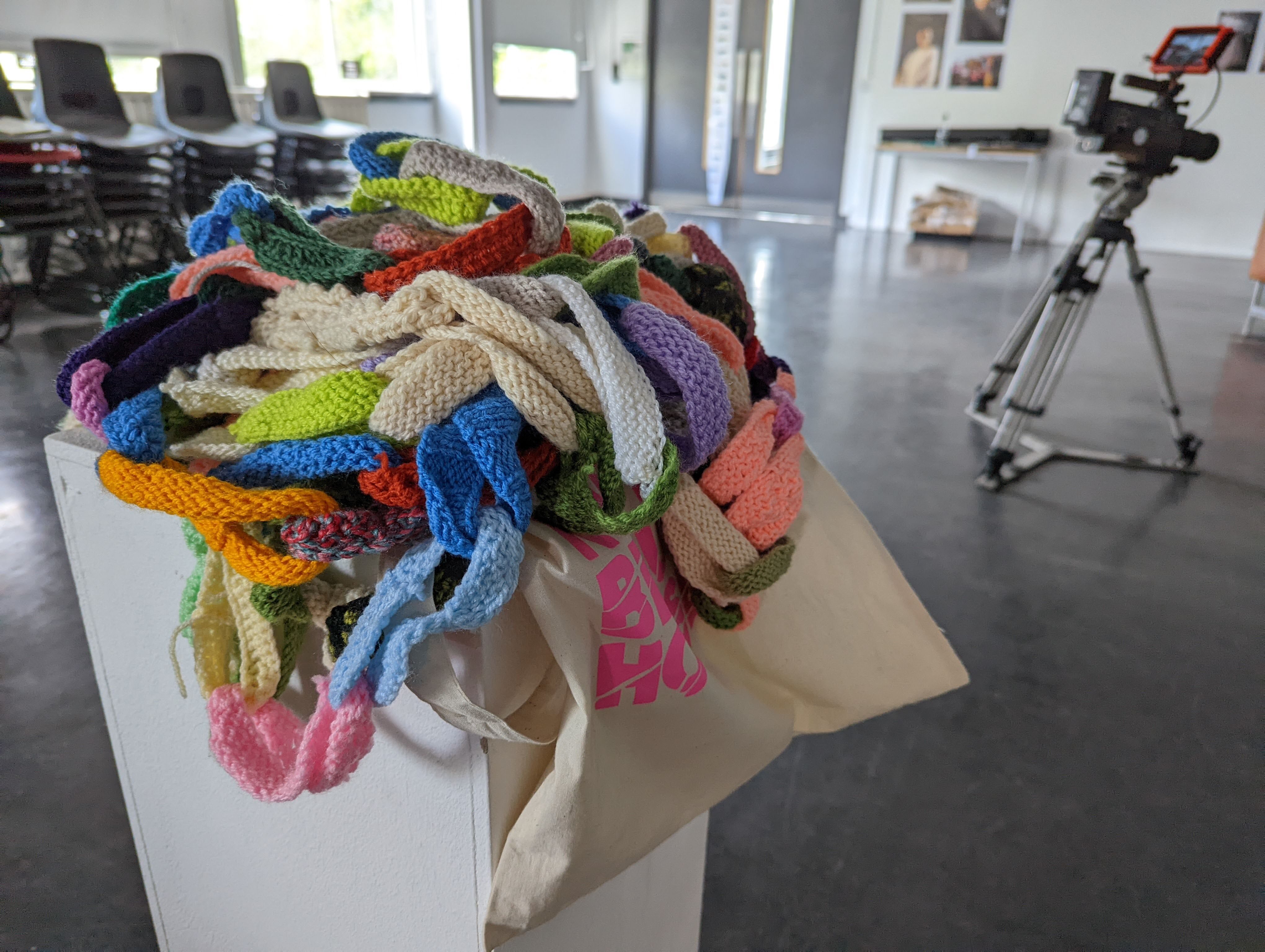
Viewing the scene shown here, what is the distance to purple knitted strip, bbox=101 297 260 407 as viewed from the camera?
546mm

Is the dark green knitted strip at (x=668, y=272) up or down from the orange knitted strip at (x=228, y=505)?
up

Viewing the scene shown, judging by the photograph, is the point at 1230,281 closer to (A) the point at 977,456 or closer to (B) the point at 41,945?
(A) the point at 977,456

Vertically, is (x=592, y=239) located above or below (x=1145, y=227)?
above

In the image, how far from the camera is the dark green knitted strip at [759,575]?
0.64 metres

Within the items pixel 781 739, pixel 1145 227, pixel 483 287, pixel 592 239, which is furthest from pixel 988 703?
pixel 1145 227

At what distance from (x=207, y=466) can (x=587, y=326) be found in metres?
0.26

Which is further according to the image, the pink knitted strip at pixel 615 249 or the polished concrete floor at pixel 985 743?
the polished concrete floor at pixel 985 743

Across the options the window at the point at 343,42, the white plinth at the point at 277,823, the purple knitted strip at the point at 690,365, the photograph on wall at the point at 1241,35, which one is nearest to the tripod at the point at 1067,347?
the white plinth at the point at 277,823

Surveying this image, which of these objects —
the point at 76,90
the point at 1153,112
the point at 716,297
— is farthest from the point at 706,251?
the point at 76,90

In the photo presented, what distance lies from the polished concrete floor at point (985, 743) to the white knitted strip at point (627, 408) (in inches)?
31.3

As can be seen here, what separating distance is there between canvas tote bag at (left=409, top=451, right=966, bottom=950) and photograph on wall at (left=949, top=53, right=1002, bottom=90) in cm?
661

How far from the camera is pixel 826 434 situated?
8.62 feet

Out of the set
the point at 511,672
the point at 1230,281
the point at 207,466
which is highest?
the point at 207,466

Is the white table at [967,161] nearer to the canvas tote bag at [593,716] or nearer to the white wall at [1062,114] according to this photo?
the white wall at [1062,114]
